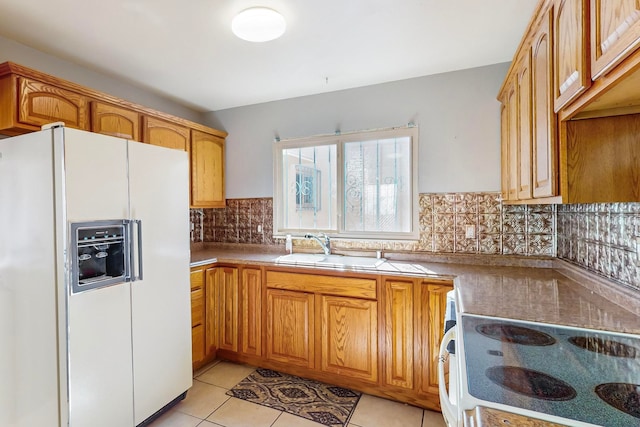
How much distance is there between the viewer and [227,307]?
104 inches

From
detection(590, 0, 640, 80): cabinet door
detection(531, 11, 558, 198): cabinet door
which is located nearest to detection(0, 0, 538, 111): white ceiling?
detection(531, 11, 558, 198): cabinet door

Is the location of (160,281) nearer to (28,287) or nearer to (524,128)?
(28,287)

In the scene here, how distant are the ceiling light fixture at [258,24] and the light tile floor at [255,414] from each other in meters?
2.33

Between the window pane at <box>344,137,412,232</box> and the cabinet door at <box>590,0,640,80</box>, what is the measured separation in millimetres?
1685

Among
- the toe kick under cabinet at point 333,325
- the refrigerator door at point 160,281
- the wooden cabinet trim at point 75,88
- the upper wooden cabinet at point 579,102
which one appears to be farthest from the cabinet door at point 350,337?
the wooden cabinet trim at point 75,88

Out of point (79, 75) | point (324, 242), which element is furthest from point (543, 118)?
point (79, 75)

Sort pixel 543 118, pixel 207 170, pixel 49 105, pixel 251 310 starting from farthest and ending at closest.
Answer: pixel 207 170 < pixel 251 310 < pixel 49 105 < pixel 543 118

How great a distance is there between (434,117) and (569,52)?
143cm

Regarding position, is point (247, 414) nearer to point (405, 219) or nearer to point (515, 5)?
point (405, 219)

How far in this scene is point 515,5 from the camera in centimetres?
166

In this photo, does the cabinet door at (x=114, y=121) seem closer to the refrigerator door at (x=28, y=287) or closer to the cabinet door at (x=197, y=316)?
the refrigerator door at (x=28, y=287)

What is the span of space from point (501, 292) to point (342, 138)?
71.1 inches

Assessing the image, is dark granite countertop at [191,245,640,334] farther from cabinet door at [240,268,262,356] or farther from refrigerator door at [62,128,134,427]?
Result: refrigerator door at [62,128,134,427]

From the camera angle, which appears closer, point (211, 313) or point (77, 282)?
point (77, 282)
